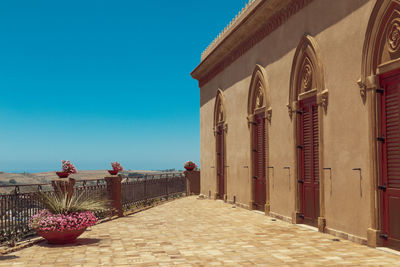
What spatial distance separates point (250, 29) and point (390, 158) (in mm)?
8962

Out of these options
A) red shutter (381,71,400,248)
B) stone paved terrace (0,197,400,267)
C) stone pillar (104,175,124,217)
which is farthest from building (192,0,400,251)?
stone pillar (104,175,124,217)

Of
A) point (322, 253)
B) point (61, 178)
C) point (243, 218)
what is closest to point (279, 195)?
point (243, 218)

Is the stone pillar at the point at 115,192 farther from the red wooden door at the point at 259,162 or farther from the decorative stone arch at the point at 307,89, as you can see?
the decorative stone arch at the point at 307,89

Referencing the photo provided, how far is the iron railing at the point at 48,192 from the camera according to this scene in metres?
10.0

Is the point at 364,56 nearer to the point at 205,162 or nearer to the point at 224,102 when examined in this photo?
the point at 224,102

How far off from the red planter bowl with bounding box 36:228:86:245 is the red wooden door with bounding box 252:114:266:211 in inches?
298

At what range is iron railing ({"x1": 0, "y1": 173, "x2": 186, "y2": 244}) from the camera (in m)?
10.0

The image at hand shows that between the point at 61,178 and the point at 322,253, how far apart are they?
25.3ft

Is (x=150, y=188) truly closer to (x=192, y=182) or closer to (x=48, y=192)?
(x=192, y=182)

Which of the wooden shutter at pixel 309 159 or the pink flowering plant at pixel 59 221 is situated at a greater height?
the wooden shutter at pixel 309 159

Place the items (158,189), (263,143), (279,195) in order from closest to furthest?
1. (279,195)
2. (263,143)
3. (158,189)

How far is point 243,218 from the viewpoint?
14023 millimetres

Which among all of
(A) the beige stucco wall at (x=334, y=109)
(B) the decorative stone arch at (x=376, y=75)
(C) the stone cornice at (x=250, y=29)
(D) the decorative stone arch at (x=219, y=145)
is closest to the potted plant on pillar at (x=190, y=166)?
(D) the decorative stone arch at (x=219, y=145)

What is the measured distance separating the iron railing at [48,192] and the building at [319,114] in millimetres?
4081
